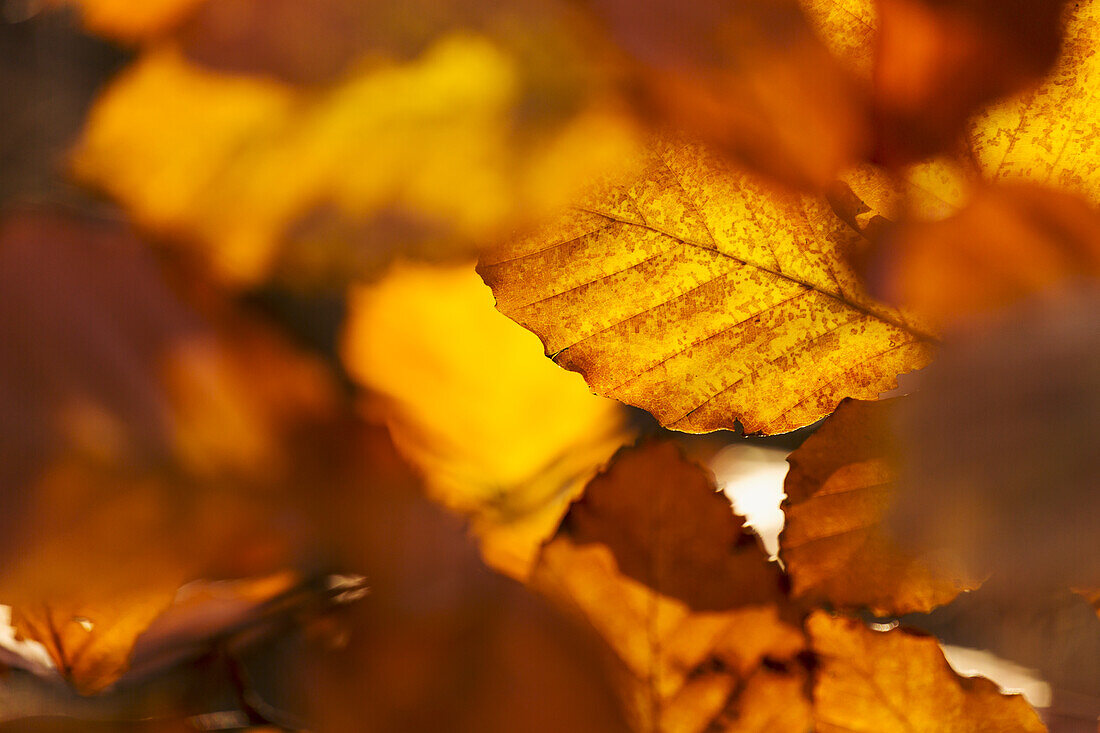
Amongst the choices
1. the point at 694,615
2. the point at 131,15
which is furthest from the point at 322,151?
the point at 694,615

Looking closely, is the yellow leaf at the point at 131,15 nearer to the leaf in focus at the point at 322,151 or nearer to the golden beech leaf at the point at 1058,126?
the leaf in focus at the point at 322,151

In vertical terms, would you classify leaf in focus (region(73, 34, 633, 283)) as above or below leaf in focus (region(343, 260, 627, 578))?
above

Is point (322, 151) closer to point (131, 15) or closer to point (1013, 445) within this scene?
point (131, 15)

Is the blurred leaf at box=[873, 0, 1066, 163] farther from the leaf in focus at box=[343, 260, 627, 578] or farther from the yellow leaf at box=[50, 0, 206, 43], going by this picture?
the yellow leaf at box=[50, 0, 206, 43]

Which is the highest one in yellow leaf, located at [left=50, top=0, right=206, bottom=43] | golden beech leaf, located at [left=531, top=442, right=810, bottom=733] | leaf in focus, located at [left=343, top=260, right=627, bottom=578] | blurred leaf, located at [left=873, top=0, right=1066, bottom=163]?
yellow leaf, located at [left=50, top=0, right=206, bottom=43]

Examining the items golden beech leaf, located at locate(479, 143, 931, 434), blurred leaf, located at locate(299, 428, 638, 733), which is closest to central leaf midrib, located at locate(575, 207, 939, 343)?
golden beech leaf, located at locate(479, 143, 931, 434)

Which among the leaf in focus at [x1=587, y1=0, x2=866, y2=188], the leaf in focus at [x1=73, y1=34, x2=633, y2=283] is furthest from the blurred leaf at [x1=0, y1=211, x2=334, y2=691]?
the leaf in focus at [x1=587, y1=0, x2=866, y2=188]

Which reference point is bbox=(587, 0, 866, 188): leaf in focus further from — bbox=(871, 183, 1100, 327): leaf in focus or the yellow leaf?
the yellow leaf

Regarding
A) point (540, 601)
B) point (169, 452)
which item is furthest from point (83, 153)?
point (540, 601)
